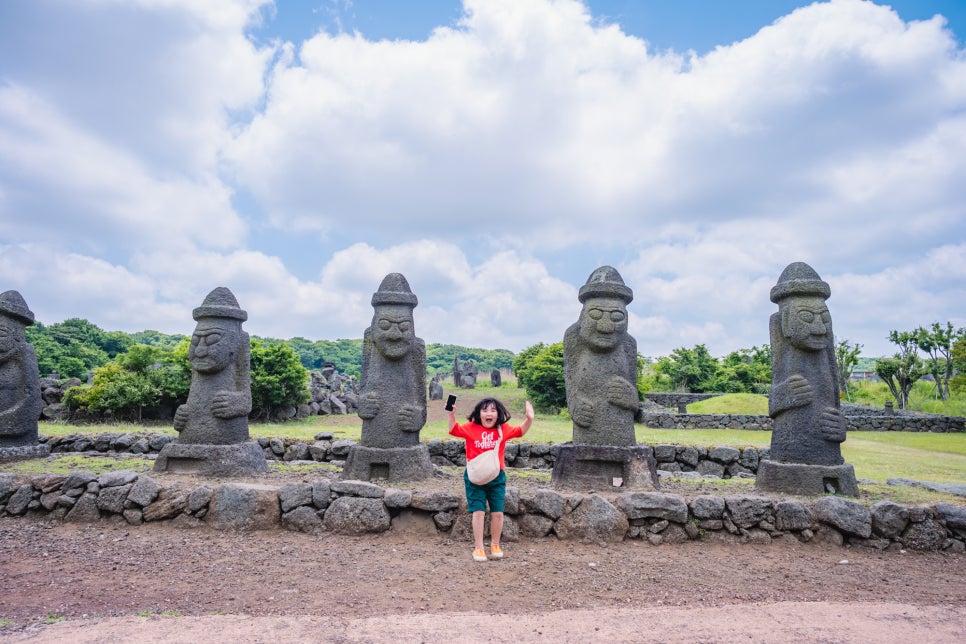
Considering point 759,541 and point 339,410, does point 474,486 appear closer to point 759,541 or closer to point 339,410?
point 759,541

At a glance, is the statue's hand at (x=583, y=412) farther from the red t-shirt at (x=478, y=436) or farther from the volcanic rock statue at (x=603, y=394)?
the red t-shirt at (x=478, y=436)

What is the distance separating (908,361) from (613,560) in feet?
92.2

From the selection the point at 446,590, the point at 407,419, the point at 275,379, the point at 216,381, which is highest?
the point at 275,379

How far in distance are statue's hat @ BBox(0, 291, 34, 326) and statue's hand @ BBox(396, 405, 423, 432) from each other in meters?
6.47

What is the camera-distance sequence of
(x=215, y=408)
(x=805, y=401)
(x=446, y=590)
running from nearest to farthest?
(x=446, y=590) < (x=805, y=401) < (x=215, y=408)

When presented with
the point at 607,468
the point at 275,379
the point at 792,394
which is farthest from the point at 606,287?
the point at 275,379

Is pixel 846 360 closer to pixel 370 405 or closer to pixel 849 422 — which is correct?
pixel 849 422

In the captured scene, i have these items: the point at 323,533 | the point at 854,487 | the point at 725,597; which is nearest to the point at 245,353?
the point at 323,533

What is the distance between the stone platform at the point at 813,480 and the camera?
684 centimetres

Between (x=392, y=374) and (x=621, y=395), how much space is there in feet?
9.54

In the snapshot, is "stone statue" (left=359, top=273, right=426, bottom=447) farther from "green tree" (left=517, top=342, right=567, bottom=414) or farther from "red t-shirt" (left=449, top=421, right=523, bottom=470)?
"green tree" (left=517, top=342, right=567, bottom=414)

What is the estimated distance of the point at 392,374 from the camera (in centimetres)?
774

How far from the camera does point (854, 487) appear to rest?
696 centimetres

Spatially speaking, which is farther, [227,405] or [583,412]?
[227,405]
